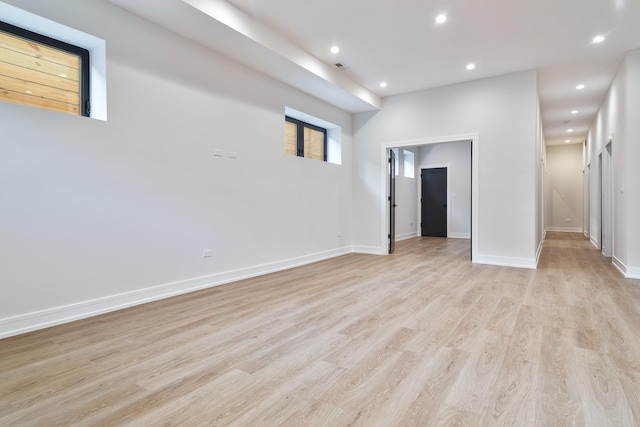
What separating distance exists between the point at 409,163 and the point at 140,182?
806 cm

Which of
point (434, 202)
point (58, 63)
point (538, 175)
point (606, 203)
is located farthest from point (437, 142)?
point (58, 63)

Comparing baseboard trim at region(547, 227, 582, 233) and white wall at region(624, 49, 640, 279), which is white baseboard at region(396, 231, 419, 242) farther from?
baseboard trim at region(547, 227, 582, 233)

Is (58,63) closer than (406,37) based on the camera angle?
Yes

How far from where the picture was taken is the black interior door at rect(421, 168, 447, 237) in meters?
9.87

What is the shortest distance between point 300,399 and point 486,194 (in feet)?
16.1

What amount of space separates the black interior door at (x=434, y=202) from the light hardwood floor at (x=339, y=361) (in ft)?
20.4

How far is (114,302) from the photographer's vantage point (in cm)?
306

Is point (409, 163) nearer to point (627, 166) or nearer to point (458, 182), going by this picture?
point (458, 182)

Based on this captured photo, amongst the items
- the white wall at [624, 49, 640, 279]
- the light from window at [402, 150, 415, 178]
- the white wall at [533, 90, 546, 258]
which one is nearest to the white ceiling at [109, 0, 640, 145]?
the white wall at [624, 49, 640, 279]

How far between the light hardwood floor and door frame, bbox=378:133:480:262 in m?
1.97

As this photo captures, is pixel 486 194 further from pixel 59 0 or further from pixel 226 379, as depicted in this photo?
pixel 59 0

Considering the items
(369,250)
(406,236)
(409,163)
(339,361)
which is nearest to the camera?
(339,361)

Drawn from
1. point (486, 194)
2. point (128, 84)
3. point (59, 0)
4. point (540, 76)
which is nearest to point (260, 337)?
point (128, 84)

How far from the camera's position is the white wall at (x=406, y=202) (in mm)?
9055
